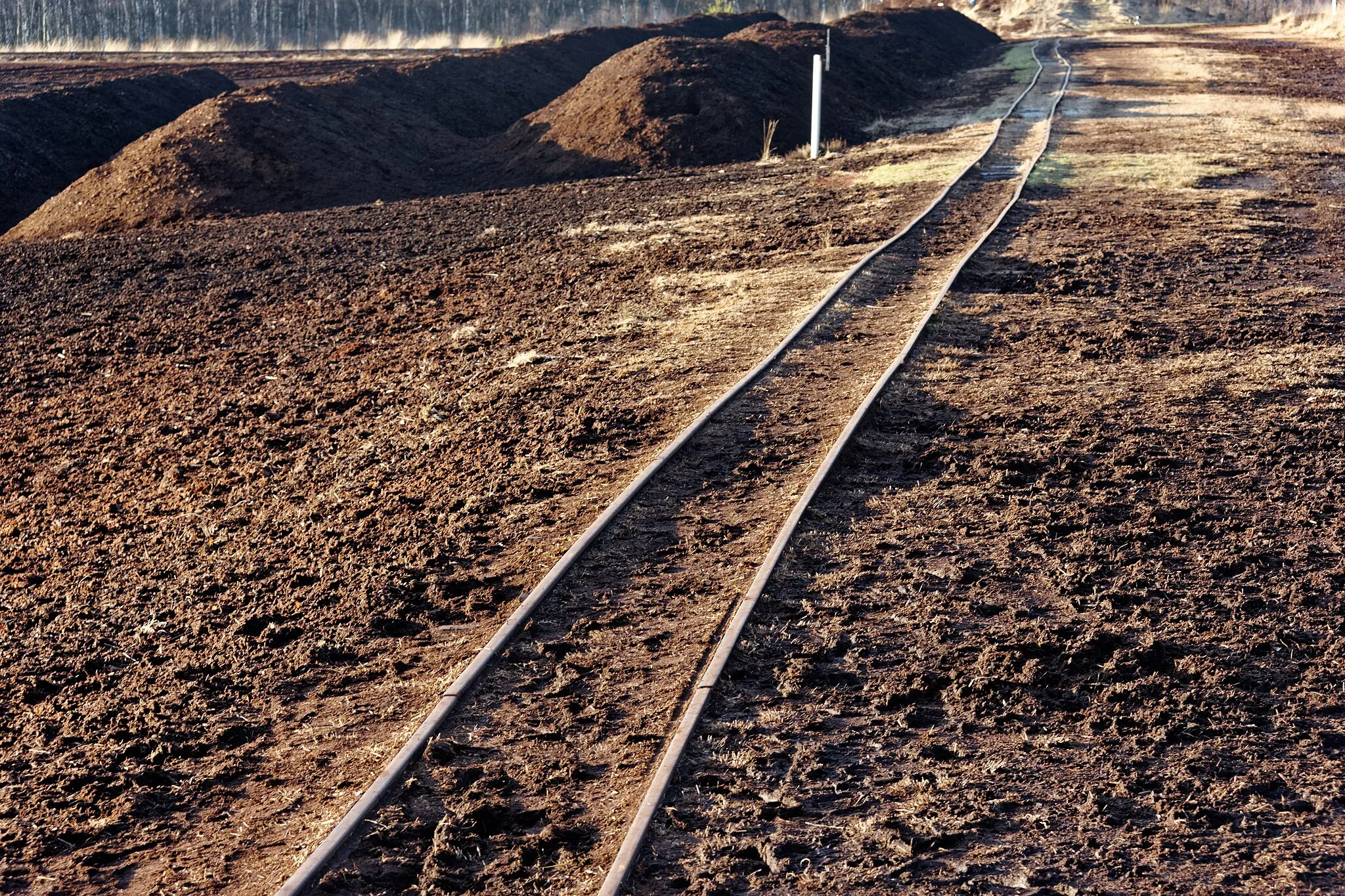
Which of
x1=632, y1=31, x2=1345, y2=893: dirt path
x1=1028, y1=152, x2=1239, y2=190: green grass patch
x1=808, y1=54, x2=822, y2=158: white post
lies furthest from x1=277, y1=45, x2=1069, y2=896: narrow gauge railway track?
x1=808, y1=54, x2=822, y2=158: white post

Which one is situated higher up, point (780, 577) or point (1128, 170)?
point (1128, 170)

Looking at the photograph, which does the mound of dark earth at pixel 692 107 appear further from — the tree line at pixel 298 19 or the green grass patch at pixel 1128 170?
the tree line at pixel 298 19

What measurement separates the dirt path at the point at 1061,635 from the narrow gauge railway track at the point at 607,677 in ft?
0.75

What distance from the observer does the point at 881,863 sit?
4621 millimetres

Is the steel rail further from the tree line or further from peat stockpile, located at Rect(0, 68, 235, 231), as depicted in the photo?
the tree line

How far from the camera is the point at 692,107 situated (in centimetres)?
2644

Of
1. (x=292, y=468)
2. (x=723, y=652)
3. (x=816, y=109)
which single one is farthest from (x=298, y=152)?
(x=723, y=652)

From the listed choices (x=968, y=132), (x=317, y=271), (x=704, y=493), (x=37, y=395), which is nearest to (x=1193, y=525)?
(x=704, y=493)

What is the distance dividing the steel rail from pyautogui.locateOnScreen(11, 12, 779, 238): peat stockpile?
14892mm

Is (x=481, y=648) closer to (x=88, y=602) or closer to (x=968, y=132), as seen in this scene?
(x=88, y=602)

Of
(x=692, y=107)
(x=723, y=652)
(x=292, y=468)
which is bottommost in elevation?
(x=723, y=652)

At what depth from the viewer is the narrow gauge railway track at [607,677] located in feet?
15.5

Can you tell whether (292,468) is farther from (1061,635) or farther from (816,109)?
(816,109)

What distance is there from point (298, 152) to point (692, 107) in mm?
8166
